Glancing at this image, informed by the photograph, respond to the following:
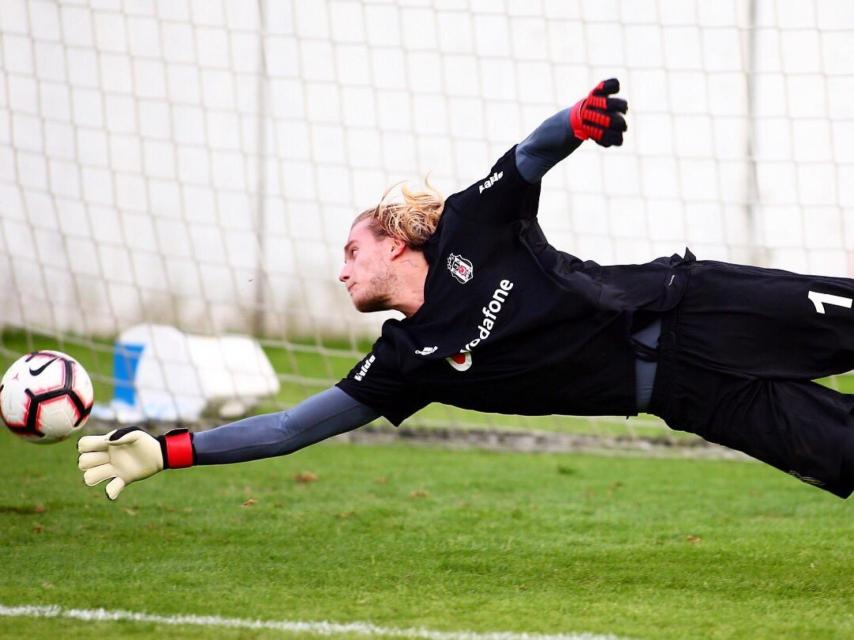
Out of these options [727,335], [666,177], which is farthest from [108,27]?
[727,335]

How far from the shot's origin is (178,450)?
13.4ft

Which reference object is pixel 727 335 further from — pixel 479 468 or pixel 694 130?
pixel 694 130

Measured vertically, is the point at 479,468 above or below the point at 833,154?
below

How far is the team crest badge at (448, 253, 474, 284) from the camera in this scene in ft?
12.8

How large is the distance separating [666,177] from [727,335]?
4.16 m

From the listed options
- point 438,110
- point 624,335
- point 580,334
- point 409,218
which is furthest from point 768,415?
point 438,110

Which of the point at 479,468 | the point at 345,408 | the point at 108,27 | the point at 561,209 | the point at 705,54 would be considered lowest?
the point at 479,468

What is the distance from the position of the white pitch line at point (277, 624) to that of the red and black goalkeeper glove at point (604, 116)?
4.87 feet

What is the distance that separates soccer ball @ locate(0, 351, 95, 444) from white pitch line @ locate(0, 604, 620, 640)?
809 mm

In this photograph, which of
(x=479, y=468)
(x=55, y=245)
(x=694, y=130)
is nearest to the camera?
(x=479, y=468)

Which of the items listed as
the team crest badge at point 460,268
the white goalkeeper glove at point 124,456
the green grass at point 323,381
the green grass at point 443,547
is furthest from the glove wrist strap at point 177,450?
the green grass at point 323,381

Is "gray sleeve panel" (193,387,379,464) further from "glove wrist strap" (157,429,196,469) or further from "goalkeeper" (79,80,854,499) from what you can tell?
"goalkeeper" (79,80,854,499)

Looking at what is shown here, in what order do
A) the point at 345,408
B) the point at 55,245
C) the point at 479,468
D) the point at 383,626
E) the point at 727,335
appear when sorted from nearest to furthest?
the point at 383,626
the point at 727,335
the point at 345,408
the point at 479,468
the point at 55,245

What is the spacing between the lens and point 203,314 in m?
9.91
